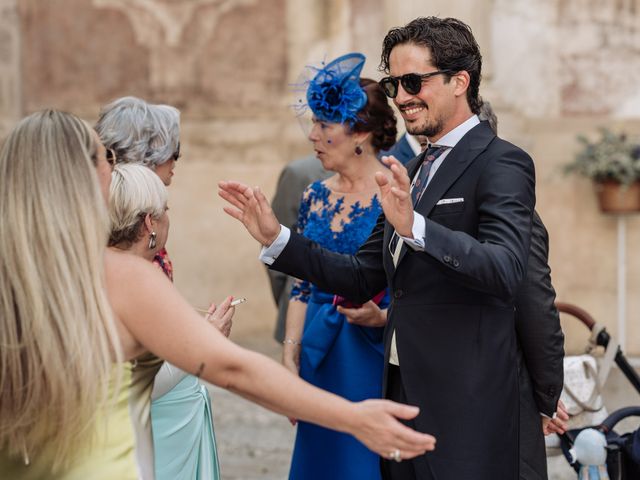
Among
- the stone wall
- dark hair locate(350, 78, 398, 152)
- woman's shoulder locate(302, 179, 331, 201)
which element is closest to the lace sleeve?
Result: woman's shoulder locate(302, 179, 331, 201)

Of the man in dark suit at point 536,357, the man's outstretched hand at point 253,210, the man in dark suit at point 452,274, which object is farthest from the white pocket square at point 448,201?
the man's outstretched hand at point 253,210

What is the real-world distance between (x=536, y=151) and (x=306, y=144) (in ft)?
5.83

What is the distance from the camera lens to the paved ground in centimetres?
517

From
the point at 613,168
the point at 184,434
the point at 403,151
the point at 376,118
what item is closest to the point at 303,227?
the point at 376,118

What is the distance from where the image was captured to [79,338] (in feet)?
7.69

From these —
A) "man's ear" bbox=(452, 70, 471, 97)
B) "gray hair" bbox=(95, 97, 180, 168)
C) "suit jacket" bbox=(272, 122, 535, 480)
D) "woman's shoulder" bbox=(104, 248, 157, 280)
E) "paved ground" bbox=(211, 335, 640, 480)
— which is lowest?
"paved ground" bbox=(211, 335, 640, 480)

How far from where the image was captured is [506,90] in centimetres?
824

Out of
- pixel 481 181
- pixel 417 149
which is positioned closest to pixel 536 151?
pixel 417 149

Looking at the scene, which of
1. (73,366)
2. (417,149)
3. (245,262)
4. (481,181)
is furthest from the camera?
Answer: (245,262)

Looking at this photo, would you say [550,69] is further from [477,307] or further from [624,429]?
[477,307]

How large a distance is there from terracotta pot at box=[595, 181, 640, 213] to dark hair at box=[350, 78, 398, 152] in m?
3.52

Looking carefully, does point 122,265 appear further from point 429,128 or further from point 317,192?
point 317,192

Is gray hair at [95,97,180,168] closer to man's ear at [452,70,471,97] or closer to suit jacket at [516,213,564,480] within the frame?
man's ear at [452,70,471,97]

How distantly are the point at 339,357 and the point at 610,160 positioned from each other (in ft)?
13.0
